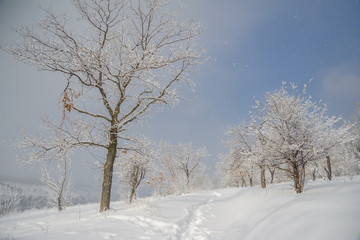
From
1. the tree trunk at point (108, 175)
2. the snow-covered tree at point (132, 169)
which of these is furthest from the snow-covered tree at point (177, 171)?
the tree trunk at point (108, 175)

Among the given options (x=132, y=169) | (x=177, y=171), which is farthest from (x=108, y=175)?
(x=177, y=171)

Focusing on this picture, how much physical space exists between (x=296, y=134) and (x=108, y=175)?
310 inches

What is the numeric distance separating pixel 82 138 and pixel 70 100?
1.57 metres

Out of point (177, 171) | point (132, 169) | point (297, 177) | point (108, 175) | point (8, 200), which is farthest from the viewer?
point (177, 171)

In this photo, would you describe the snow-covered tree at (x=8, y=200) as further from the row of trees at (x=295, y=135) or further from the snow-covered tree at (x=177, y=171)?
the row of trees at (x=295, y=135)

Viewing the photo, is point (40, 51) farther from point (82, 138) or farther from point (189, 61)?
point (189, 61)

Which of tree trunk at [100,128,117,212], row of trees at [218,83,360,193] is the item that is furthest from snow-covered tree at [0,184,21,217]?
row of trees at [218,83,360,193]

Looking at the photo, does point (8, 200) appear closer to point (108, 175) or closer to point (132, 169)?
point (132, 169)

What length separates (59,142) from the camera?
21.1 feet

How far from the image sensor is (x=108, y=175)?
684 centimetres

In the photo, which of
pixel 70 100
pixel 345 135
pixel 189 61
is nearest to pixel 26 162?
pixel 70 100

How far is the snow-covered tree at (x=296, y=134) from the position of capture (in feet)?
21.8

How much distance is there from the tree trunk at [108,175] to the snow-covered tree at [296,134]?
6282mm

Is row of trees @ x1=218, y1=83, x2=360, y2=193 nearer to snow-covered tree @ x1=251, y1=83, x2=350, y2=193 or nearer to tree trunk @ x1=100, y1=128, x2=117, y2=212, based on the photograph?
snow-covered tree @ x1=251, y1=83, x2=350, y2=193
